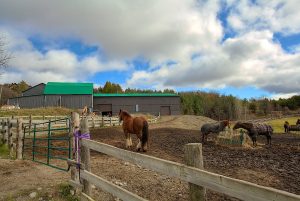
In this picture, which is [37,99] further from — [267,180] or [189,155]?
[189,155]

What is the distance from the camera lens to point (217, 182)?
2914mm

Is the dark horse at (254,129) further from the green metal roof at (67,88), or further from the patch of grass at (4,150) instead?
the green metal roof at (67,88)

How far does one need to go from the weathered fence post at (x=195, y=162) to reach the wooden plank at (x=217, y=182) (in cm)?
9

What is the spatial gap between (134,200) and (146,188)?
3637mm

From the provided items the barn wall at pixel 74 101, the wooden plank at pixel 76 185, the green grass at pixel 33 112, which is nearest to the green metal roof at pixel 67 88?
the barn wall at pixel 74 101

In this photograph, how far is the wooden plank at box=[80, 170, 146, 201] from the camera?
3925mm

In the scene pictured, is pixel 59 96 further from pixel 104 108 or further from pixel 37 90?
pixel 104 108

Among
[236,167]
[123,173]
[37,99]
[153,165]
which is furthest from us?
[37,99]

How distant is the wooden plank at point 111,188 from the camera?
12.9 feet

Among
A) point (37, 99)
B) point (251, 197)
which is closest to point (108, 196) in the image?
point (251, 197)

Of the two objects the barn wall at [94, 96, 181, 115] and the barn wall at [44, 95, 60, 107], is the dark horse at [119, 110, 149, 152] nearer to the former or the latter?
the barn wall at [44, 95, 60, 107]

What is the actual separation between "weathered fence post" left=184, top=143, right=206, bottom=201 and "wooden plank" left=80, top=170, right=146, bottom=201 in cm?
72

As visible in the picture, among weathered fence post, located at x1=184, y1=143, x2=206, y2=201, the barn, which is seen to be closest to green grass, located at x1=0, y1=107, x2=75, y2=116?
the barn

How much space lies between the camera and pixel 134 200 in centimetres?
385
